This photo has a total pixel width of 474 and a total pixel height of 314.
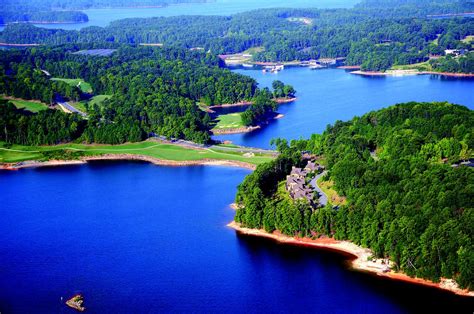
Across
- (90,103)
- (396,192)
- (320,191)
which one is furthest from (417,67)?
(396,192)

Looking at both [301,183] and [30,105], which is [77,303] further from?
[30,105]

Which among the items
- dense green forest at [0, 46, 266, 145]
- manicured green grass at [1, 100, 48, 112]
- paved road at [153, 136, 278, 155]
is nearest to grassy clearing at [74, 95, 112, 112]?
dense green forest at [0, 46, 266, 145]

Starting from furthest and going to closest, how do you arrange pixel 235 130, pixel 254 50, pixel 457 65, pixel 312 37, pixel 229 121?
1. pixel 254 50
2. pixel 312 37
3. pixel 457 65
4. pixel 229 121
5. pixel 235 130

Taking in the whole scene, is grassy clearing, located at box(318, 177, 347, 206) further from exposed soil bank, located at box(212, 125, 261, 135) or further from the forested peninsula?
exposed soil bank, located at box(212, 125, 261, 135)

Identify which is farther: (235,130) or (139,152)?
(235,130)

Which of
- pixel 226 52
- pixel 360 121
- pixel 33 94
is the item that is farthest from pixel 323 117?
pixel 226 52

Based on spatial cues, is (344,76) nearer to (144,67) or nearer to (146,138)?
(144,67)

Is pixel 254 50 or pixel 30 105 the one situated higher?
pixel 254 50
